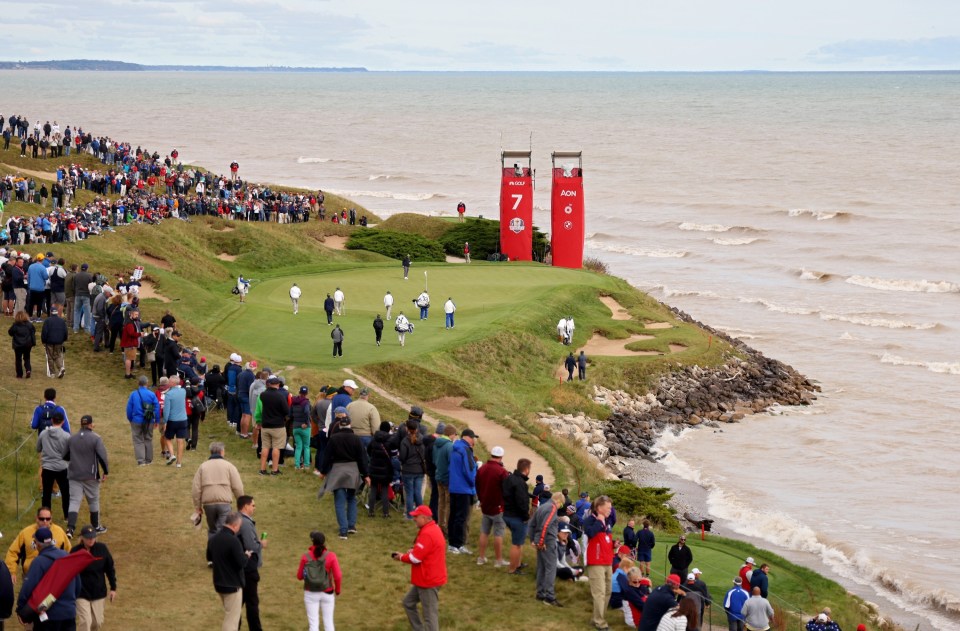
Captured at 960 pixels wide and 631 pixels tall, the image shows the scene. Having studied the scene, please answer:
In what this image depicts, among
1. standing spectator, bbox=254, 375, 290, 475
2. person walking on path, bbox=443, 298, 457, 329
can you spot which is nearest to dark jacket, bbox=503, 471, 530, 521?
standing spectator, bbox=254, 375, 290, 475

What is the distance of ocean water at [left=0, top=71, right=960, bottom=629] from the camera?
2961 cm

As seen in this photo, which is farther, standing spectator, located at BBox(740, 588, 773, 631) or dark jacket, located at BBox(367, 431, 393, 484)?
dark jacket, located at BBox(367, 431, 393, 484)

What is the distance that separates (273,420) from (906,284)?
56096 millimetres

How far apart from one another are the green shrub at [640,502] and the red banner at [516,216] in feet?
95.8

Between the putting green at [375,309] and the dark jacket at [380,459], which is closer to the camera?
the dark jacket at [380,459]

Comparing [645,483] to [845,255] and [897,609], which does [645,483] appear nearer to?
[897,609]

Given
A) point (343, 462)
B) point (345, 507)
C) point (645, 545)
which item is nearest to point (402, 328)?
point (645, 545)

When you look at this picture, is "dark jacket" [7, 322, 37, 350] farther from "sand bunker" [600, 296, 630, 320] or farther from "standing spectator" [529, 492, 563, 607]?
"sand bunker" [600, 296, 630, 320]

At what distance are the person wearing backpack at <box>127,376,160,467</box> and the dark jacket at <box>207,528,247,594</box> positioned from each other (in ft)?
20.2

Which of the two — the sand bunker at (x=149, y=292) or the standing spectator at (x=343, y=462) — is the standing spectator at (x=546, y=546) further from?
the sand bunker at (x=149, y=292)

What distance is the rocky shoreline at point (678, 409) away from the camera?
31.9m

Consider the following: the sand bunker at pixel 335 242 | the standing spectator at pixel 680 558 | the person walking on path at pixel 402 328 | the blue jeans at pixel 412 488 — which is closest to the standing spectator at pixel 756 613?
the standing spectator at pixel 680 558

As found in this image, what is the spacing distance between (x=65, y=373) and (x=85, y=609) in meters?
12.6

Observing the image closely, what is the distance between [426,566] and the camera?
1280 cm
